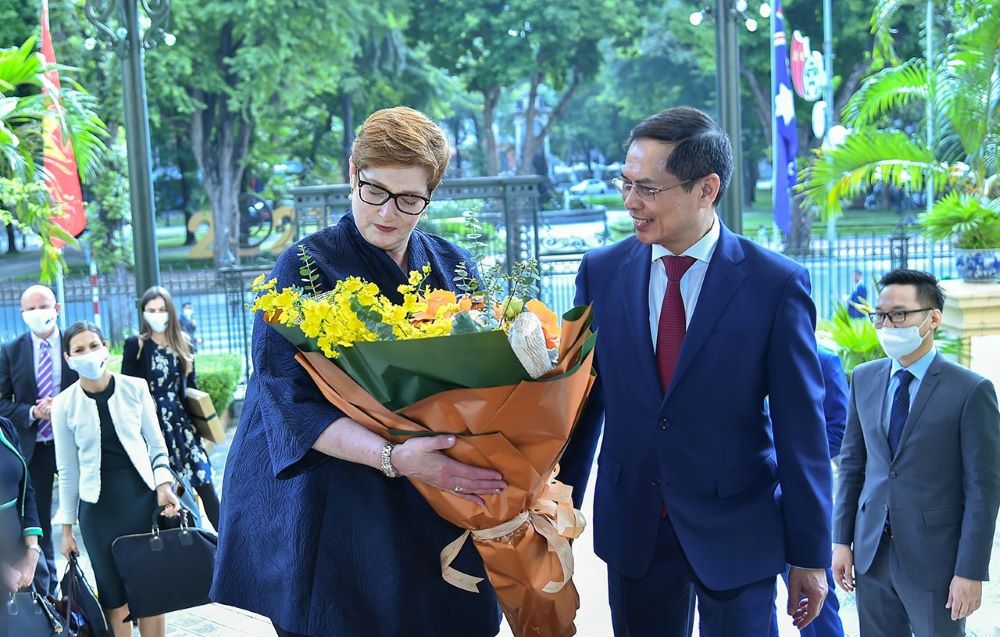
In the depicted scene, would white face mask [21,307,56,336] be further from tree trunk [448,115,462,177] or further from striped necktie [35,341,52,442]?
tree trunk [448,115,462,177]

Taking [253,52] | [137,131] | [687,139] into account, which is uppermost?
[253,52]

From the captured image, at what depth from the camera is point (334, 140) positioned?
3319 centimetres

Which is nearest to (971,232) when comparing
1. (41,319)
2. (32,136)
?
(41,319)

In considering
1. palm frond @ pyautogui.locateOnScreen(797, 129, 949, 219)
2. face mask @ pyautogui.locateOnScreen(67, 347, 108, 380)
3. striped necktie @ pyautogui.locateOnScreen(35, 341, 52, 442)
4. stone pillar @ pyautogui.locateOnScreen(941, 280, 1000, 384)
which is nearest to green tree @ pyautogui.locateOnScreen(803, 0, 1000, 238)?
palm frond @ pyautogui.locateOnScreen(797, 129, 949, 219)

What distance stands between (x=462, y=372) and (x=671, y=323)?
93cm

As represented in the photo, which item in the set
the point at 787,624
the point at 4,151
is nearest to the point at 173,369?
the point at 4,151

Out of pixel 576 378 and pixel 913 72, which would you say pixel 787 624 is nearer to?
pixel 576 378

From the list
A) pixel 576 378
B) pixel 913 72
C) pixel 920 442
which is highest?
pixel 913 72

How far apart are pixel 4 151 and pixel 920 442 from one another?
5364mm

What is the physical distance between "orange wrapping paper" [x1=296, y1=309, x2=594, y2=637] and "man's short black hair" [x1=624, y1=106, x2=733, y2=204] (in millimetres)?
645

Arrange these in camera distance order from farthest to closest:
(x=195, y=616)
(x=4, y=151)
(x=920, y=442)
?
1. (x=4, y=151)
2. (x=195, y=616)
3. (x=920, y=442)

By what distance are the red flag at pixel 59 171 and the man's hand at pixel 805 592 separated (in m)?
5.78

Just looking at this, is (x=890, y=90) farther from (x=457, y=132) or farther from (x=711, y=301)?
(x=457, y=132)

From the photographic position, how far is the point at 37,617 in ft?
12.5
